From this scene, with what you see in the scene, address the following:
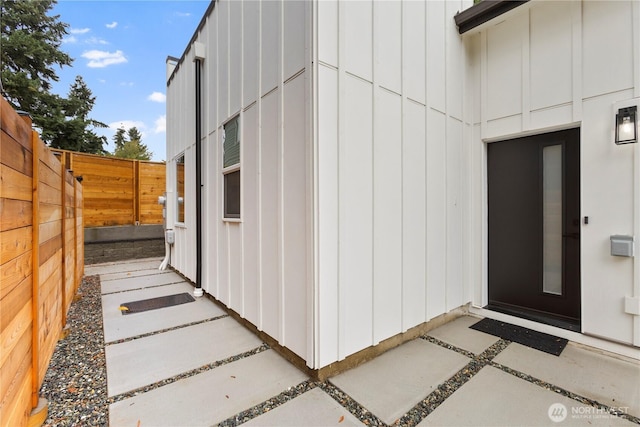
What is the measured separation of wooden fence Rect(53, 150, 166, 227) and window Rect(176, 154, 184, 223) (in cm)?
251

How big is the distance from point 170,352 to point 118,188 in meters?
6.33

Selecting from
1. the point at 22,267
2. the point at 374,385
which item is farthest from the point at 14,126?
the point at 374,385

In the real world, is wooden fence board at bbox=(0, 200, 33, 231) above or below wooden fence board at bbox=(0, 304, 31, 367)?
above

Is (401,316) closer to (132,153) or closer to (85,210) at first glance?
(85,210)

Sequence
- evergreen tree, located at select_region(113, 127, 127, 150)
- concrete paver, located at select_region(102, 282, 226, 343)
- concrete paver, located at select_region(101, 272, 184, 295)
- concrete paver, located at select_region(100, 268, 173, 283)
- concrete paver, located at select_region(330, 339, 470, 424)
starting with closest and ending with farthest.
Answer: concrete paver, located at select_region(330, 339, 470, 424), concrete paver, located at select_region(102, 282, 226, 343), concrete paver, located at select_region(101, 272, 184, 295), concrete paver, located at select_region(100, 268, 173, 283), evergreen tree, located at select_region(113, 127, 127, 150)

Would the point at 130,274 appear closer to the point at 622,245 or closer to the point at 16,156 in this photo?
the point at 16,156

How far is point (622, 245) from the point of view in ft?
8.26

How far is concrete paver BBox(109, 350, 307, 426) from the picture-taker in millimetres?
1769

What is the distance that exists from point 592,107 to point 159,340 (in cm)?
486

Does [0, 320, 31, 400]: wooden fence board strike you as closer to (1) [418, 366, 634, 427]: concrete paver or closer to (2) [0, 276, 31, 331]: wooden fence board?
(2) [0, 276, 31, 331]: wooden fence board

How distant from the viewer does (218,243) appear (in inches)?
153

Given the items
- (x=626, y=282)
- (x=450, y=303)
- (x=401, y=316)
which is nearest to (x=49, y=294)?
(x=401, y=316)

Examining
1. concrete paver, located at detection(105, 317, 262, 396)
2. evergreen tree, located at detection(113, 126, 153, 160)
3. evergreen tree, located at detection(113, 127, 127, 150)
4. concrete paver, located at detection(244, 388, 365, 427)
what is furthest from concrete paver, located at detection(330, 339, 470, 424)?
evergreen tree, located at detection(113, 127, 127, 150)

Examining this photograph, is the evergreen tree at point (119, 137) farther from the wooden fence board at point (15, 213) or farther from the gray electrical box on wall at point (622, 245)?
the gray electrical box on wall at point (622, 245)
